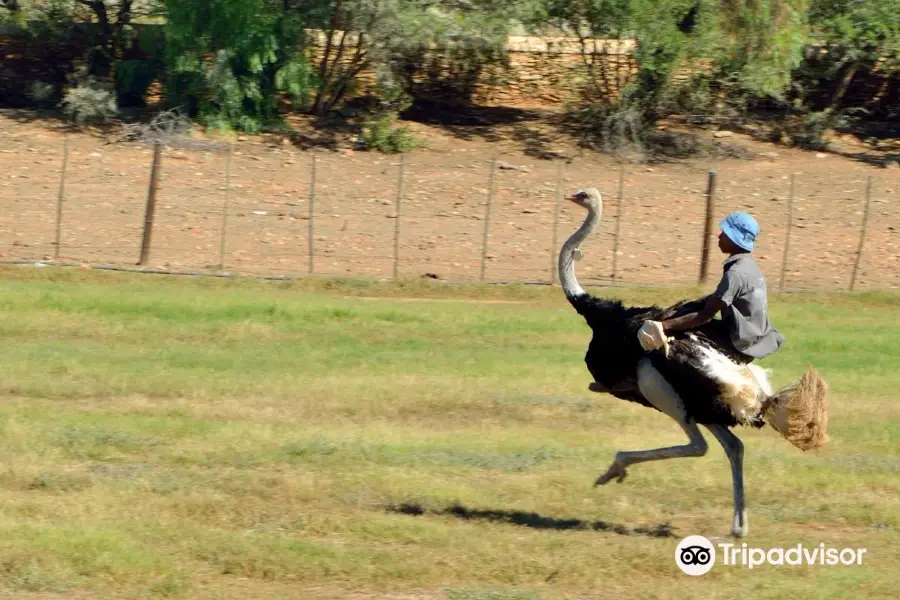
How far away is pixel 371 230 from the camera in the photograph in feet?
75.3

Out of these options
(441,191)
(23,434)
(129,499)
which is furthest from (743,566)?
(441,191)

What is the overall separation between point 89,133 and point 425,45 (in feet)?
23.9

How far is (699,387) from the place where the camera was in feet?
26.1

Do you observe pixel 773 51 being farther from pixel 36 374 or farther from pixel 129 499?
pixel 129 499

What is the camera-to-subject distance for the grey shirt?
788cm

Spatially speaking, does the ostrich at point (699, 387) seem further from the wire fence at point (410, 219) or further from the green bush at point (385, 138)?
the green bush at point (385, 138)

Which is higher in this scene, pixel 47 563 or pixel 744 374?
pixel 744 374

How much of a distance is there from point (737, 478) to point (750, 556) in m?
0.49

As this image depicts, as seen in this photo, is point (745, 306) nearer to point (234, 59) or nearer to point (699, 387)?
point (699, 387)

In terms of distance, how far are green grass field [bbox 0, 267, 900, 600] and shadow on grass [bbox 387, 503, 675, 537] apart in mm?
24

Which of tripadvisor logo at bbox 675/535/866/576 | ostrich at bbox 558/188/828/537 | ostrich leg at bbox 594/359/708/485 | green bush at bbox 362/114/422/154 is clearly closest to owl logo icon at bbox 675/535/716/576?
tripadvisor logo at bbox 675/535/866/576

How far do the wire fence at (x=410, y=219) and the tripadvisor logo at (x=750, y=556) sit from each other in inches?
469

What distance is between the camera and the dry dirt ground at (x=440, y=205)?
21.4 m

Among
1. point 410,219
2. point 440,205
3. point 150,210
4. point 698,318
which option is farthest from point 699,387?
point 440,205
